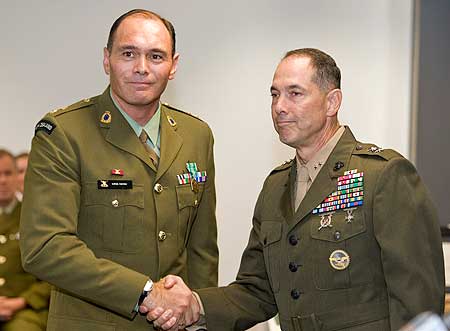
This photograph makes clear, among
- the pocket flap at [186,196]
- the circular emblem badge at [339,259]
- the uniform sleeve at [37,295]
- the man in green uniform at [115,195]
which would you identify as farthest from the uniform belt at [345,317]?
the uniform sleeve at [37,295]

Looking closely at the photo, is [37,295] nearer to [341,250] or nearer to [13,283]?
[13,283]

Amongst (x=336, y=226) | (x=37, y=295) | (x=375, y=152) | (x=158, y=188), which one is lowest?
(x=37, y=295)

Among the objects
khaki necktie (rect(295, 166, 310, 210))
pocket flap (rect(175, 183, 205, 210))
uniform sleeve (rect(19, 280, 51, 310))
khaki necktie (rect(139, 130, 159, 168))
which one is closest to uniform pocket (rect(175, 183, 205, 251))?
pocket flap (rect(175, 183, 205, 210))

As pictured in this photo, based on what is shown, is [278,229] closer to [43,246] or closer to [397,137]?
[43,246]

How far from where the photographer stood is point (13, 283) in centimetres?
376

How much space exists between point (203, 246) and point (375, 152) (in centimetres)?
78

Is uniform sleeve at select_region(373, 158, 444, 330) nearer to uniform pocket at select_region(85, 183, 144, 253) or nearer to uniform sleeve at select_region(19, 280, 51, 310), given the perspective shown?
uniform pocket at select_region(85, 183, 144, 253)

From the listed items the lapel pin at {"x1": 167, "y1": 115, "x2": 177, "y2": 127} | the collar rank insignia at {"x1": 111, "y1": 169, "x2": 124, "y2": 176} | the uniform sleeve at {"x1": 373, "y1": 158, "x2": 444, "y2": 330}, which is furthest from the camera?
the lapel pin at {"x1": 167, "y1": 115, "x2": 177, "y2": 127}

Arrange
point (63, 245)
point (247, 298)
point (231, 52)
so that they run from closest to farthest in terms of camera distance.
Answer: point (63, 245) → point (247, 298) → point (231, 52)

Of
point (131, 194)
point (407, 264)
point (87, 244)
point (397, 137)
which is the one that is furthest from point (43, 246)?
point (397, 137)

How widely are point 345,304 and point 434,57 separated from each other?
210 centimetres

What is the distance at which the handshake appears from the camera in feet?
8.56

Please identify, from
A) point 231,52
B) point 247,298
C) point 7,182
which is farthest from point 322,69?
point 7,182

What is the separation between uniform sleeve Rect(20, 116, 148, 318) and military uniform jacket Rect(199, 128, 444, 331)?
0.50m
